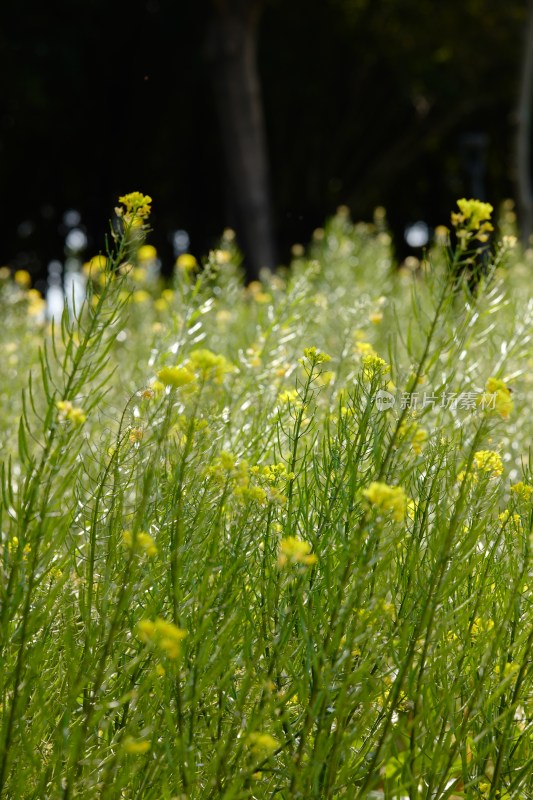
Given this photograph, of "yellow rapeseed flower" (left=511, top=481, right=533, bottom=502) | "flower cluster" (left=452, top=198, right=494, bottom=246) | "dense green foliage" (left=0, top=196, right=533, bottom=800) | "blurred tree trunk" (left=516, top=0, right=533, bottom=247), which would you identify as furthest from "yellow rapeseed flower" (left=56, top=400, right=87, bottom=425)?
"blurred tree trunk" (left=516, top=0, right=533, bottom=247)

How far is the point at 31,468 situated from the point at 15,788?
0.51 meters

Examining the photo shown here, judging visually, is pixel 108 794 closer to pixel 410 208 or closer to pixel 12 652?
pixel 12 652

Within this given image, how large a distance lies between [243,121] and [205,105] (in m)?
7.83

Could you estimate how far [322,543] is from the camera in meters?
1.87

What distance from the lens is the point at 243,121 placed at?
40.2 feet

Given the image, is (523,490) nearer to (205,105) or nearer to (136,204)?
(136,204)

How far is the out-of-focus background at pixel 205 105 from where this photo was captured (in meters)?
15.9

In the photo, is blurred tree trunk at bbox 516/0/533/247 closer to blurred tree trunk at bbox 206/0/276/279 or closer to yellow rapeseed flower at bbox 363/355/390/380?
blurred tree trunk at bbox 206/0/276/279

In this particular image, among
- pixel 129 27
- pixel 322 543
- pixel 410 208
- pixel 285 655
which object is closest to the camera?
pixel 285 655

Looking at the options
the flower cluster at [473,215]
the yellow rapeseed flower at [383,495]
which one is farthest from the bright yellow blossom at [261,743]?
the flower cluster at [473,215]

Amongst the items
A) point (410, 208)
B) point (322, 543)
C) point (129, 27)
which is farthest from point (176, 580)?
point (410, 208)

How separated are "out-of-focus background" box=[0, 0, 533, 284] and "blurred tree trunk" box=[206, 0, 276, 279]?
20.0 inches

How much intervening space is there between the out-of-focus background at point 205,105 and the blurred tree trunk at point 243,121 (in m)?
0.51
